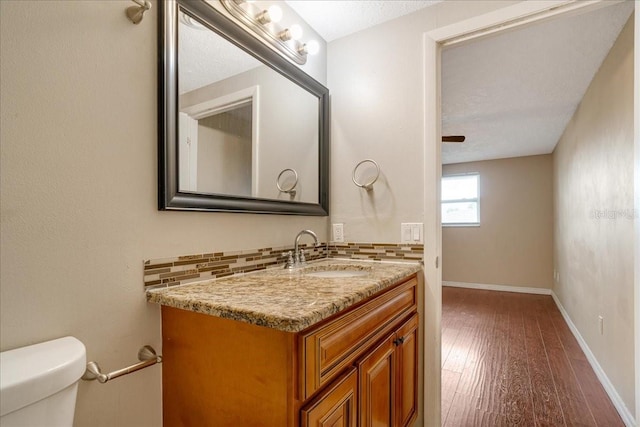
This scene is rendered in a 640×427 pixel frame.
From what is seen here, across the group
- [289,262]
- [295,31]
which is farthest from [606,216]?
[295,31]

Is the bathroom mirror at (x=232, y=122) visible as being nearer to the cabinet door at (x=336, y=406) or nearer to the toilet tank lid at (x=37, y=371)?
the toilet tank lid at (x=37, y=371)

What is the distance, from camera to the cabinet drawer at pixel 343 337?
0.77 m

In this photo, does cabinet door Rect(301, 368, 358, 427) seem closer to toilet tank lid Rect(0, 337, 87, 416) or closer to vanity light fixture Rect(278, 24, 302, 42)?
toilet tank lid Rect(0, 337, 87, 416)

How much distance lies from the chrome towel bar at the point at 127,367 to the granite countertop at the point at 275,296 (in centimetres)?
17

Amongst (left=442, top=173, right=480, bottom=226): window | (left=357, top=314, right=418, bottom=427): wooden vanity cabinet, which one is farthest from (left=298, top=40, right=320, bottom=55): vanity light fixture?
(left=442, top=173, right=480, bottom=226): window

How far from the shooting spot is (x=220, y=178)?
126cm

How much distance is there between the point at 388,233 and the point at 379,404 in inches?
32.9

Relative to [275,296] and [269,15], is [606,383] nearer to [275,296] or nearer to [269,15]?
[275,296]

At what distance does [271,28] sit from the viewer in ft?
4.89

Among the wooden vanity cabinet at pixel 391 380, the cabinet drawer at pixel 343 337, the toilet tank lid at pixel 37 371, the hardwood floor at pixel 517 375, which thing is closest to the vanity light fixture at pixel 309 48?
the cabinet drawer at pixel 343 337

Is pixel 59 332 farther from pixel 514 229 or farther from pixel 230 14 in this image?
pixel 514 229

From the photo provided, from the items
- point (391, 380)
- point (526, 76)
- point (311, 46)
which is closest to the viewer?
point (391, 380)

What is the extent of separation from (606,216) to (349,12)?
2.19 metres

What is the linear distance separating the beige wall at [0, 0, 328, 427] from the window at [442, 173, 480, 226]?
5.39 metres
